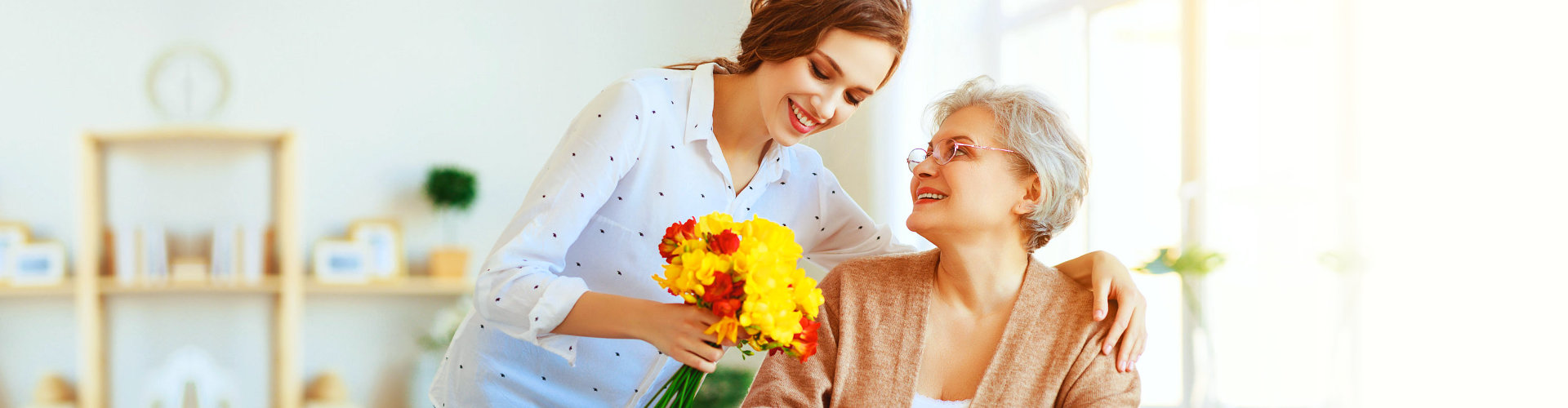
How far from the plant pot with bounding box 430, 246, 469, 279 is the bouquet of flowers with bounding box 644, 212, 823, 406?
133 inches

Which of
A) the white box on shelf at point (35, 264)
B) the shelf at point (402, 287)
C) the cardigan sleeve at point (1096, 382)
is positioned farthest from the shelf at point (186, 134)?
the cardigan sleeve at point (1096, 382)

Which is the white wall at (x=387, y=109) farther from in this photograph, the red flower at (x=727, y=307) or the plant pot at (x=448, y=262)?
the red flower at (x=727, y=307)

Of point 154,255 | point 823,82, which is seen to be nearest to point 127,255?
point 154,255

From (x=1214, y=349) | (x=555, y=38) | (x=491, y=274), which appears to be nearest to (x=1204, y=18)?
(x=1214, y=349)

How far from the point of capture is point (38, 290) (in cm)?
335

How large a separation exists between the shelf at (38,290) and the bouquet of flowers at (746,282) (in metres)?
3.22

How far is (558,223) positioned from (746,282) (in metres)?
0.34

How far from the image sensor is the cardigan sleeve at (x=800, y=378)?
4.99 ft

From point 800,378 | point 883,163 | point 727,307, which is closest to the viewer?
point 727,307

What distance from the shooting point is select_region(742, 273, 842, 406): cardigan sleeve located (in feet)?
4.99

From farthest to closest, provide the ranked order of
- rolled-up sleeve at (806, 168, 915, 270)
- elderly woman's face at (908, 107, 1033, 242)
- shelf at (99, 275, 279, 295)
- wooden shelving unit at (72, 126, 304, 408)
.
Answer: wooden shelving unit at (72, 126, 304, 408)
shelf at (99, 275, 279, 295)
rolled-up sleeve at (806, 168, 915, 270)
elderly woman's face at (908, 107, 1033, 242)

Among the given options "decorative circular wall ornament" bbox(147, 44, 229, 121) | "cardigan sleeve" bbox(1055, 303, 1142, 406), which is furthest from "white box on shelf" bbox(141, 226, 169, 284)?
"cardigan sleeve" bbox(1055, 303, 1142, 406)

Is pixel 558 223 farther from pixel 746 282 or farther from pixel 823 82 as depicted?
pixel 823 82

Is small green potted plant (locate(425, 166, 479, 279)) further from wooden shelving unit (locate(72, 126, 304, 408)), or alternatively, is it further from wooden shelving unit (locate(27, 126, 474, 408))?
wooden shelving unit (locate(72, 126, 304, 408))
